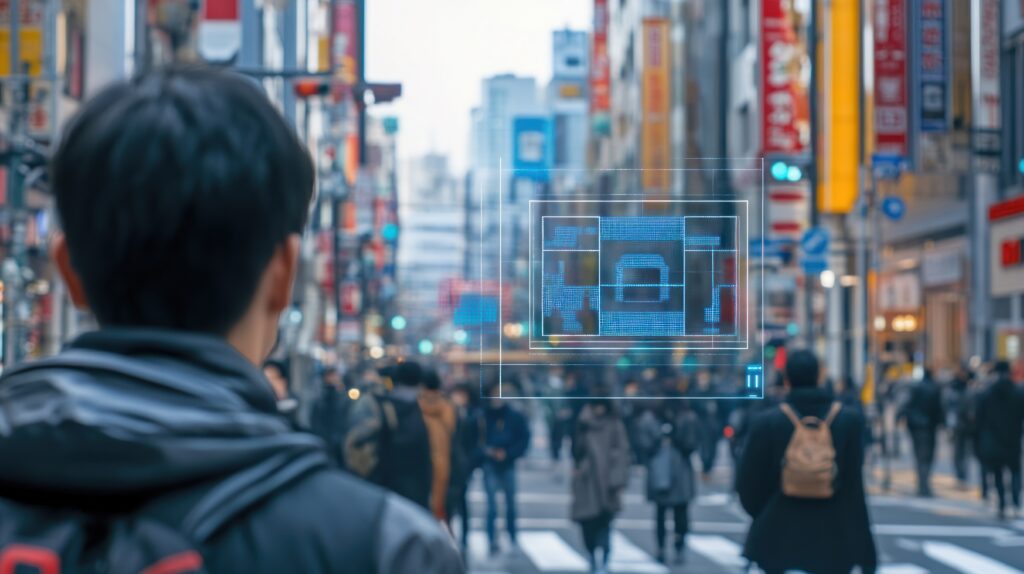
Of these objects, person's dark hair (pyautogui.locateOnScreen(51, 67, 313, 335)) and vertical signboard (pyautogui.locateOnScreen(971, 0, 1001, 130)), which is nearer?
person's dark hair (pyautogui.locateOnScreen(51, 67, 313, 335))

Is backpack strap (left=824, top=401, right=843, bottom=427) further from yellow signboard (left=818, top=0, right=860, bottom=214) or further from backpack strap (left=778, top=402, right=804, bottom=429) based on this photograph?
yellow signboard (left=818, top=0, right=860, bottom=214)

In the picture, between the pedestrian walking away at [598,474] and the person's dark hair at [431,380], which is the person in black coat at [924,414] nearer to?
the pedestrian walking away at [598,474]

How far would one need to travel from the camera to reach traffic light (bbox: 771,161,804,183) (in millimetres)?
17906

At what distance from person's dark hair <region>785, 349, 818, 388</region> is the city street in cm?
631

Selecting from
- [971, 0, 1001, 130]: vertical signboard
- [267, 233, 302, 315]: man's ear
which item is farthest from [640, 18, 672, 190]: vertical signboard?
[267, 233, 302, 315]: man's ear

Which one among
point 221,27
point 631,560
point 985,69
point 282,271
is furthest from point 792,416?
point 985,69

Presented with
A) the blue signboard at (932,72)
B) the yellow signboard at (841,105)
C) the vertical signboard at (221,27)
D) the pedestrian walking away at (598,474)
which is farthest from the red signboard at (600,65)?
the pedestrian walking away at (598,474)

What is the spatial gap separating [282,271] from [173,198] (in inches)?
8.8

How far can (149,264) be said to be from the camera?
1810 millimetres

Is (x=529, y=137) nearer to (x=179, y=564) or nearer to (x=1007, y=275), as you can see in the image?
(x=179, y=564)

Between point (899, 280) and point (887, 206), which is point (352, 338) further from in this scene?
point (887, 206)

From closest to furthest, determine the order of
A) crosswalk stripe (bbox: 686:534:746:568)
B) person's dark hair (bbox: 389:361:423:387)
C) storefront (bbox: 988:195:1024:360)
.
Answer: person's dark hair (bbox: 389:361:423:387), crosswalk stripe (bbox: 686:534:746:568), storefront (bbox: 988:195:1024:360)

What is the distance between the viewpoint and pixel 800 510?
8.05 m

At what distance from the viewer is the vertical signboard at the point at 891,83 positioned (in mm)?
27875
